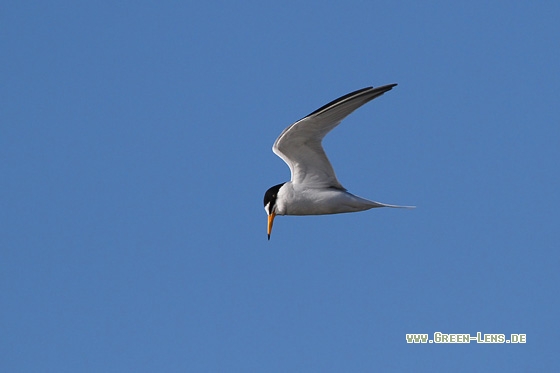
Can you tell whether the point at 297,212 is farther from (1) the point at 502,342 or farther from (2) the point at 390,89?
→ (1) the point at 502,342

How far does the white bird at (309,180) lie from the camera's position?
1419 cm

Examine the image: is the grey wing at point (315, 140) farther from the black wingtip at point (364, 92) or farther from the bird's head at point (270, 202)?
the bird's head at point (270, 202)

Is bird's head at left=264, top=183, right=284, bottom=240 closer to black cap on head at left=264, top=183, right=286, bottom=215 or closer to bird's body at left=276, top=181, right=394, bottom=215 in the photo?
black cap on head at left=264, top=183, right=286, bottom=215

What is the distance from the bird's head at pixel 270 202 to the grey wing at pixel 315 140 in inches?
14.6

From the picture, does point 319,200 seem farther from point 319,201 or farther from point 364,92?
point 364,92

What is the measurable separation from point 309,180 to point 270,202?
0.73 meters

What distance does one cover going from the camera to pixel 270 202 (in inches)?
601

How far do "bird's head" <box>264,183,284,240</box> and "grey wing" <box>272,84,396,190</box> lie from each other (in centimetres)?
37

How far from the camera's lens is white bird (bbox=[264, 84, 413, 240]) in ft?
46.5

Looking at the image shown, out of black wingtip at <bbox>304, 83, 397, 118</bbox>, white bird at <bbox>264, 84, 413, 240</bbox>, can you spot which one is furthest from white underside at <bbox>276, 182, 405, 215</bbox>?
black wingtip at <bbox>304, 83, 397, 118</bbox>

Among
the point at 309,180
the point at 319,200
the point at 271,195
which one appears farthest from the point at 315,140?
the point at 271,195

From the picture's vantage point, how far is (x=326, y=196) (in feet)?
48.5

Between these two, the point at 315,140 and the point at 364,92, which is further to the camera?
A: the point at 315,140

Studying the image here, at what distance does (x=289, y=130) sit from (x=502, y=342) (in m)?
4.89
